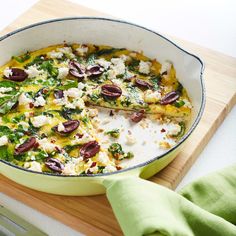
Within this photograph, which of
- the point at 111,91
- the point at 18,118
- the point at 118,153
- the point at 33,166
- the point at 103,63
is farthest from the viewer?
the point at 103,63

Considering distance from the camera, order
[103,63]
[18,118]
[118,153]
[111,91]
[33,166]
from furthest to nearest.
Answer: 1. [103,63]
2. [111,91]
3. [18,118]
4. [118,153]
5. [33,166]

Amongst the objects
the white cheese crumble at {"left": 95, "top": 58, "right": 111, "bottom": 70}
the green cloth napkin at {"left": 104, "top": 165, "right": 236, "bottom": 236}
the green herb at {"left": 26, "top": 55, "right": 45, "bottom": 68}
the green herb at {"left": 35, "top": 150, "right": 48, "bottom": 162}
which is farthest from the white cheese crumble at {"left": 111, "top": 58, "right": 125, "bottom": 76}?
the green cloth napkin at {"left": 104, "top": 165, "right": 236, "bottom": 236}

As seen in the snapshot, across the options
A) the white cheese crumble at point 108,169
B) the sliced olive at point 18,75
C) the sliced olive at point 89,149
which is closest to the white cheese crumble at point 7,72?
the sliced olive at point 18,75

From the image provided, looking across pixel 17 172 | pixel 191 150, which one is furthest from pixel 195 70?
pixel 17 172

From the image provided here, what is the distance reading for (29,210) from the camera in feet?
6.03

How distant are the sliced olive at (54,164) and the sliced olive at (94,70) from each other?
45cm

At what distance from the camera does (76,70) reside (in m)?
2.17

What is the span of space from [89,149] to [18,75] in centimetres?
43

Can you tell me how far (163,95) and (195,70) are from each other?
14cm

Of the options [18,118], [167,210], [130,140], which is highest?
[167,210]

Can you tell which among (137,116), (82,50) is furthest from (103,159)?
(82,50)

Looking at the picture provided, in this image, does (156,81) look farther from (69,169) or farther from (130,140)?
(69,169)

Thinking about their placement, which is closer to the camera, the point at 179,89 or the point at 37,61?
the point at 179,89

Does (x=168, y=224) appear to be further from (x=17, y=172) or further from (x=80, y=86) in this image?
(x=80, y=86)
